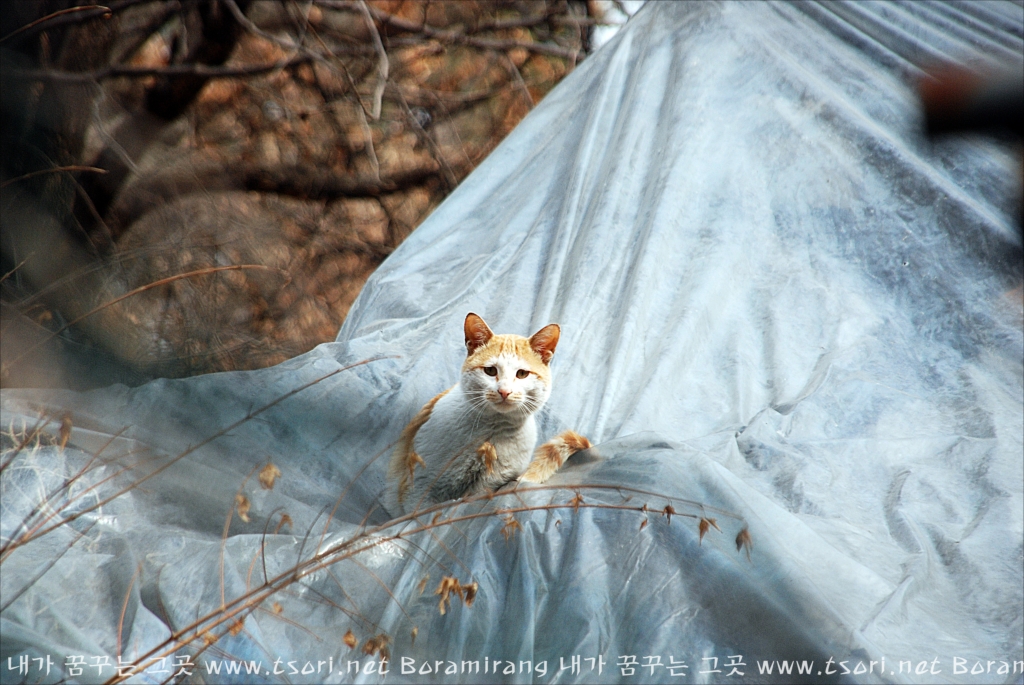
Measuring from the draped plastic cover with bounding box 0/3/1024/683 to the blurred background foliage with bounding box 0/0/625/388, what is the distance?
0.54 meters

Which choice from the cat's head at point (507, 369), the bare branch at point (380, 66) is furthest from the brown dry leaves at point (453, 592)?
the bare branch at point (380, 66)

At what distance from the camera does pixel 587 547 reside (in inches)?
43.4

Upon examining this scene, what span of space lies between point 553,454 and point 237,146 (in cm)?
291

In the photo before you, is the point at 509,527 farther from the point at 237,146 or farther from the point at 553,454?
the point at 237,146

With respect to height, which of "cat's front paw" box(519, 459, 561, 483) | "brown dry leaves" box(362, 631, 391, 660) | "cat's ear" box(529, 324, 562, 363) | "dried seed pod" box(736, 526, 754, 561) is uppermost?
"cat's ear" box(529, 324, 562, 363)

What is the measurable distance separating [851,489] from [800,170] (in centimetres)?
103

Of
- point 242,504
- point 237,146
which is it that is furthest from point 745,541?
point 237,146

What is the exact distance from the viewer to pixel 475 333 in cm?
147

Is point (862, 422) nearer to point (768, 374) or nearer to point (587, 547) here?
point (768, 374)

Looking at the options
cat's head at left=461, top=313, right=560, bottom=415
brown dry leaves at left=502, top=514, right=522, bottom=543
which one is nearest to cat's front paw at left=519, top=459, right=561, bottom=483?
cat's head at left=461, top=313, right=560, bottom=415

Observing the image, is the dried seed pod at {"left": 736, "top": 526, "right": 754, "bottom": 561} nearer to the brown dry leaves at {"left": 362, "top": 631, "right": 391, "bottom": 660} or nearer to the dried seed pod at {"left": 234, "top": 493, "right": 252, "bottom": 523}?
the brown dry leaves at {"left": 362, "top": 631, "right": 391, "bottom": 660}

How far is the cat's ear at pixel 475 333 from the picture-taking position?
1448 mm

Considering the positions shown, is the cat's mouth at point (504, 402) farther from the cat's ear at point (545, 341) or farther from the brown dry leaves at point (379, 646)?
the brown dry leaves at point (379, 646)

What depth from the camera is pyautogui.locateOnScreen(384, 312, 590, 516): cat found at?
135 centimetres
